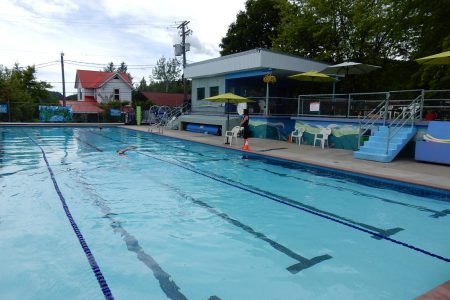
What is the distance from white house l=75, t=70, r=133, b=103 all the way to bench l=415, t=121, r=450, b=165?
36461 millimetres

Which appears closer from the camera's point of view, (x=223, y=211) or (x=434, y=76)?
(x=223, y=211)

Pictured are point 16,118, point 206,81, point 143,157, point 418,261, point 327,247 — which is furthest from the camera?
point 16,118

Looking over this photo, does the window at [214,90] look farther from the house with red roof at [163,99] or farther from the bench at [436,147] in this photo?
the house with red roof at [163,99]

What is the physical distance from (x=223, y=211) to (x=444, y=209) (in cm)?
446

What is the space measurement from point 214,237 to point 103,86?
40.5 meters

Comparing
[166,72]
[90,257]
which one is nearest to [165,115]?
[90,257]

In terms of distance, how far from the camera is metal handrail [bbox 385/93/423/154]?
36.5 feet

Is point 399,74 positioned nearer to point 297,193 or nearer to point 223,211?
point 297,193

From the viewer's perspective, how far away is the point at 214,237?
5.07 meters

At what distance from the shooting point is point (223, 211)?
20.7ft

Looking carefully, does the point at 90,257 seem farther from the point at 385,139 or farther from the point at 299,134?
the point at 299,134

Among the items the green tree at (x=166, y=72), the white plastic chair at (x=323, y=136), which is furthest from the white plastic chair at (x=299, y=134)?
the green tree at (x=166, y=72)

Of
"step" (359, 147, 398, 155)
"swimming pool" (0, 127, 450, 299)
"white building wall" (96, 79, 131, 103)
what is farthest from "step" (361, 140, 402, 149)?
"white building wall" (96, 79, 131, 103)

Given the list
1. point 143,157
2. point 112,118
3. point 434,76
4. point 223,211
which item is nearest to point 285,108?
point 434,76
